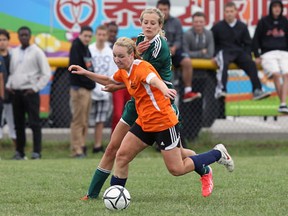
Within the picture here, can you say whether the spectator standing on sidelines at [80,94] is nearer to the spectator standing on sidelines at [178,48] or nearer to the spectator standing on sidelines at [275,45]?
the spectator standing on sidelines at [178,48]

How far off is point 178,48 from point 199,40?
1.97 ft

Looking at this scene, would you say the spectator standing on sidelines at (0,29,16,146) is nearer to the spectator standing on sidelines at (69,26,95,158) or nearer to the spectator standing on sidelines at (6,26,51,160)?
the spectator standing on sidelines at (6,26,51,160)

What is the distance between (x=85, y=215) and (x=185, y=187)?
243 cm

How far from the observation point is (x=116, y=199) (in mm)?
7828

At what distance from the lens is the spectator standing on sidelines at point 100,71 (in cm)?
1485

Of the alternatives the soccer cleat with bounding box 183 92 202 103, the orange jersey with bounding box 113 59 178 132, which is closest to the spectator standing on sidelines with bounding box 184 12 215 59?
the soccer cleat with bounding box 183 92 202 103

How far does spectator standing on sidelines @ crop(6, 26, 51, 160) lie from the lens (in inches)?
577

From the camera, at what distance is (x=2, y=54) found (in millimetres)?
14930

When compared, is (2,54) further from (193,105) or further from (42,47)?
(193,105)

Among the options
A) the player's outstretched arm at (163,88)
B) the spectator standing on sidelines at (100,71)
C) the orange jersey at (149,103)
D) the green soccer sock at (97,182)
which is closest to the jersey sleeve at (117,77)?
the orange jersey at (149,103)

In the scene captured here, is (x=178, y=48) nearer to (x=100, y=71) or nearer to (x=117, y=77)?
(x=100, y=71)

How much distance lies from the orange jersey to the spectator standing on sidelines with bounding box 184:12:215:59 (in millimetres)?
7256

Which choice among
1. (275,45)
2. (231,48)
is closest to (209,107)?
(231,48)

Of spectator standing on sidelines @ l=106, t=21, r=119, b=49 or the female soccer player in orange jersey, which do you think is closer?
the female soccer player in orange jersey
